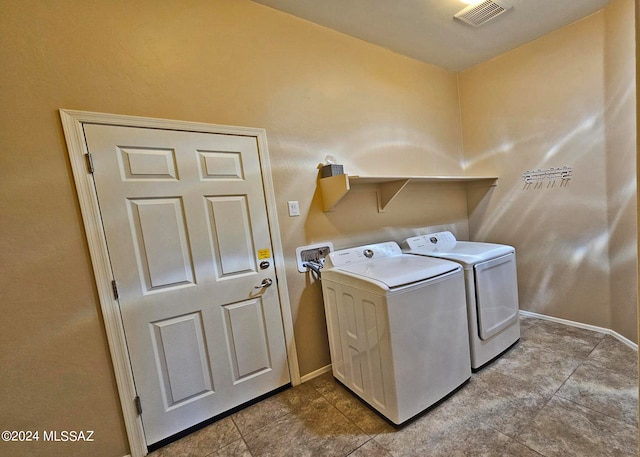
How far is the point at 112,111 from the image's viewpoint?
138cm

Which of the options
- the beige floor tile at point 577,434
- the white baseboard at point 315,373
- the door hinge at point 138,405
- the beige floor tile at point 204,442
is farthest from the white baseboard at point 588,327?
→ the door hinge at point 138,405

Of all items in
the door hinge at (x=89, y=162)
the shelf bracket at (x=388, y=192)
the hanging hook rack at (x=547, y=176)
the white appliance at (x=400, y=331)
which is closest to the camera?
the door hinge at (x=89, y=162)

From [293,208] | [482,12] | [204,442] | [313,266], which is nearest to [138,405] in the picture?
[204,442]

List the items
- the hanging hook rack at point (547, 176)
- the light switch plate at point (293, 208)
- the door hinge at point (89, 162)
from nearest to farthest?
1. the door hinge at point (89, 162)
2. the light switch plate at point (293, 208)
3. the hanging hook rack at point (547, 176)

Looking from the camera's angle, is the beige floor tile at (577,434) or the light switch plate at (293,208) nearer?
the beige floor tile at (577,434)

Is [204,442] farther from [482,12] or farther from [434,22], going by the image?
[482,12]

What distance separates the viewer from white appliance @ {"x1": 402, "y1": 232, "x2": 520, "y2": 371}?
5.95 feet

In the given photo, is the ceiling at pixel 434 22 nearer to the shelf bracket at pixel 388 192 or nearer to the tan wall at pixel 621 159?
the tan wall at pixel 621 159

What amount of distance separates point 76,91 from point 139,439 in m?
1.88

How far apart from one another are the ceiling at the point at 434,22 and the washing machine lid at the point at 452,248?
174 cm

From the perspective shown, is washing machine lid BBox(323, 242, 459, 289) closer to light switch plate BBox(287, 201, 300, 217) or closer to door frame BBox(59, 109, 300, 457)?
light switch plate BBox(287, 201, 300, 217)

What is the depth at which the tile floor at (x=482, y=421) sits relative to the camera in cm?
132

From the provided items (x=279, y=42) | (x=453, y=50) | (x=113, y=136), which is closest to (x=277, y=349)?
(x=113, y=136)

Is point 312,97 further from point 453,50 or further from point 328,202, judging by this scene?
point 453,50
